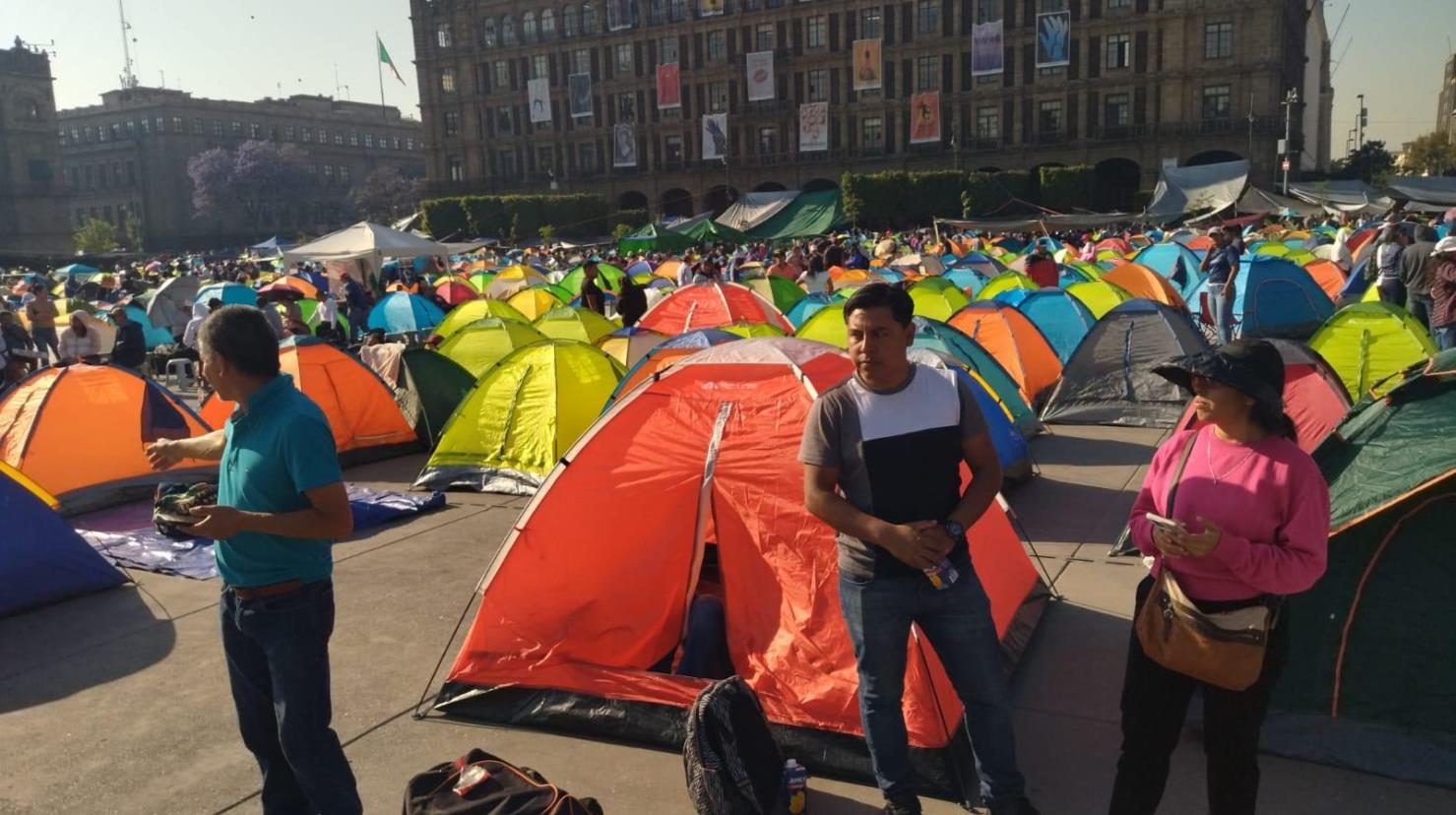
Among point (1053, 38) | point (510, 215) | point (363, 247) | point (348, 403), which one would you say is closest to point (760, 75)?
point (1053, 38)

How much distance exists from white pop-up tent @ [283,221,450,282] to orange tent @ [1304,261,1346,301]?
52.3 ft

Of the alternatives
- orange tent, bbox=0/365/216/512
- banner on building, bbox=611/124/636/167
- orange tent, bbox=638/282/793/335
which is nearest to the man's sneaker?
orange tent, bbox=0/365/216/512

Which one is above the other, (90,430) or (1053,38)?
(1053,38)

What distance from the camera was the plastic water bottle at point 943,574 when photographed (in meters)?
3.18

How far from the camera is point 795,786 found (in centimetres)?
381

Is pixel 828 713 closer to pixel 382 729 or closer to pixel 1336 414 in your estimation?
pixel 382 729

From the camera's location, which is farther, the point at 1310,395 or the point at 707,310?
the point at 707,310

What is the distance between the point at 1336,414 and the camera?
6.90 meters

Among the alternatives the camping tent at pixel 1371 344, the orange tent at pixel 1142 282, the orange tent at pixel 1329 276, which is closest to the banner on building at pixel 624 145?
the orange tent at pixel 1142 282

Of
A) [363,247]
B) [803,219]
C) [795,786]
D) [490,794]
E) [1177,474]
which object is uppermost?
[803,219]

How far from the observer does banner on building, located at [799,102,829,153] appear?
5966cm

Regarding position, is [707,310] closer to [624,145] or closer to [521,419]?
[521,419]

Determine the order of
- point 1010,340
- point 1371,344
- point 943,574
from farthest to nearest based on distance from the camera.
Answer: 1. point 1010,340
2. point 1371,344
3. point 943,574

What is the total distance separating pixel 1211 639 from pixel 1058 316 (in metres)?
9.96
